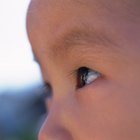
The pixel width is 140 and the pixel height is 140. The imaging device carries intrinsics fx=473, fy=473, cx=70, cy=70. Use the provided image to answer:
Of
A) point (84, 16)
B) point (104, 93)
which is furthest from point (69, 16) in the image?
point (104, 93)

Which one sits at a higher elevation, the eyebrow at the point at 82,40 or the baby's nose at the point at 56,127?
the eyebrow at the point at 82,40

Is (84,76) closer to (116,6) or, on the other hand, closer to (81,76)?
(81,76)

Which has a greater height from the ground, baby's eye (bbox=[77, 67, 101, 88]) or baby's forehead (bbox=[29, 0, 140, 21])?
baby's forehead (bbox=[29, 0, 140, 21])

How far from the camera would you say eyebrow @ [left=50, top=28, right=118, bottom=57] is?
2.24 ft

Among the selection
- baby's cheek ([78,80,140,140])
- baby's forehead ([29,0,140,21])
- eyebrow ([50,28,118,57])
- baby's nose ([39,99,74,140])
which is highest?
baby's forehead ([29,0,140,21])

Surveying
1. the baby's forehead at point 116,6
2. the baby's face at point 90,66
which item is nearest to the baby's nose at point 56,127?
the baby's face at point 90,66

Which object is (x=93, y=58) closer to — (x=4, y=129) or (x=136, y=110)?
(x=136, y=110)

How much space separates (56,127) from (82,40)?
0.15 m

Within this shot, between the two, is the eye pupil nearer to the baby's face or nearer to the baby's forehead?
the baby's face

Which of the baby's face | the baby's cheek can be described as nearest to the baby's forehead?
the baby's face

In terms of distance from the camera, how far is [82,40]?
71 cm

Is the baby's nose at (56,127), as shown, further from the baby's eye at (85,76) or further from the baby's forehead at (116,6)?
the baby's forehead at (116,6)

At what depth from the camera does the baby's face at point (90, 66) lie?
0.66 m

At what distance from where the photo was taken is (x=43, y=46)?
0.78m
